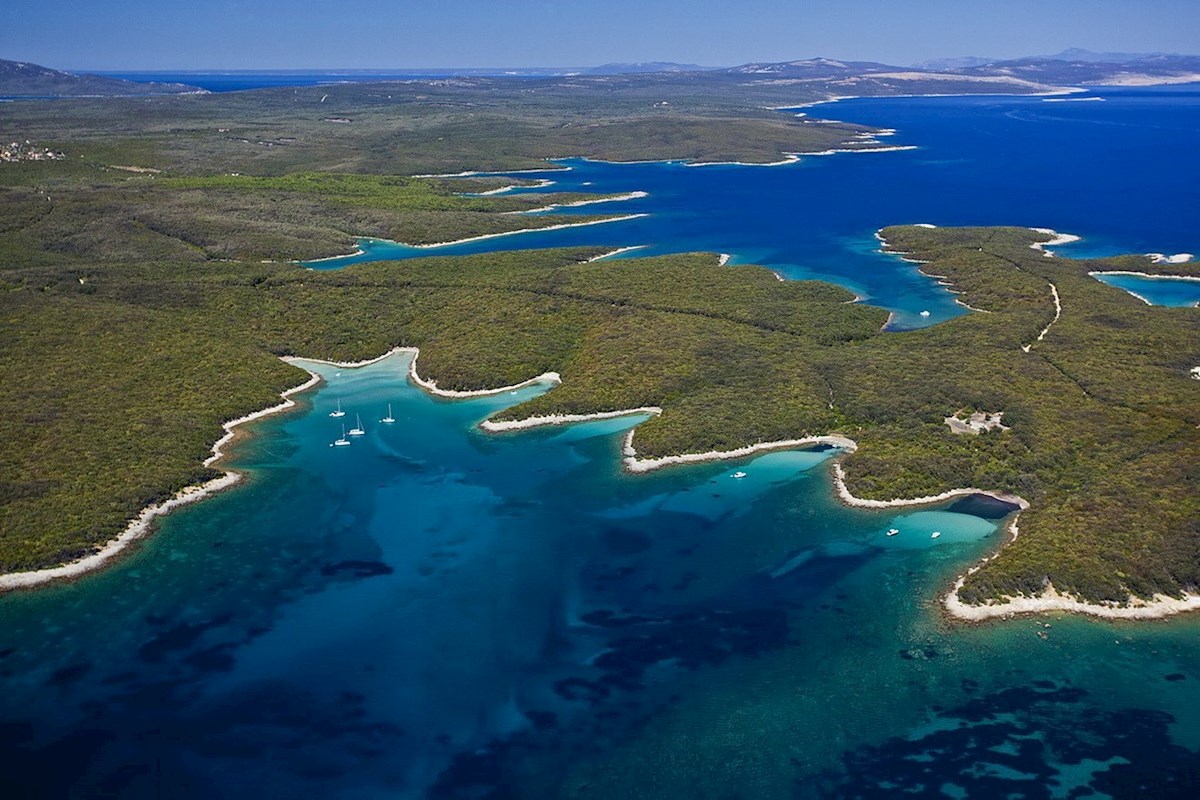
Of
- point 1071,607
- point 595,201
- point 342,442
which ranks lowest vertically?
point 1071,607

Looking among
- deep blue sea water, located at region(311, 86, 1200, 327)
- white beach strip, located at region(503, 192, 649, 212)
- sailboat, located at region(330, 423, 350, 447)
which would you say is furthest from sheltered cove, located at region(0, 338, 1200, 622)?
white beach strip, located at region(503, 192, 649, 212)

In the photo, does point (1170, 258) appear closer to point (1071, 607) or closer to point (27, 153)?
point (1071, 607)

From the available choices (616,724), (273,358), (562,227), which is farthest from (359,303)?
(616,724)

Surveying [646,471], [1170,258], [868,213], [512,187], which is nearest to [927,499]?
[646,471]

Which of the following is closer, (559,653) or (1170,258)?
(559,653)

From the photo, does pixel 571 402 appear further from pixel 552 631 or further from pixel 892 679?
pixel 892 679

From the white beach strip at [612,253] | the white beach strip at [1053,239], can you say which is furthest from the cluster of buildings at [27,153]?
the white beach strip at [1053,239]
